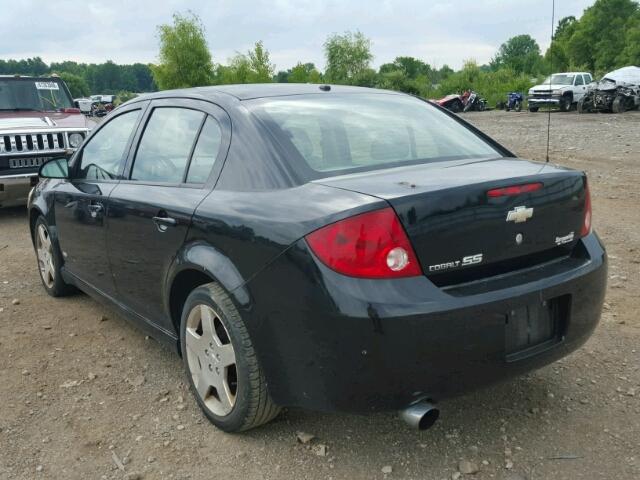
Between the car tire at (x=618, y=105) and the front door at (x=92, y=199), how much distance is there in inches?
1153

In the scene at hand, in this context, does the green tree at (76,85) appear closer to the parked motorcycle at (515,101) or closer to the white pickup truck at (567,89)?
the parked motorcycle at (515,101)

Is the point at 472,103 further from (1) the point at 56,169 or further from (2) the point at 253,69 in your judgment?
(1) the point at 56,169

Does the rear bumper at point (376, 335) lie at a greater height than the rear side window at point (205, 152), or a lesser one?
lesser

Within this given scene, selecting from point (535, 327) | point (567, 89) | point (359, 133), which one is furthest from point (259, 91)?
point (567, 89)

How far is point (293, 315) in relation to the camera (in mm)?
2396

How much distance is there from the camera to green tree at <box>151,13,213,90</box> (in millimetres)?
53344

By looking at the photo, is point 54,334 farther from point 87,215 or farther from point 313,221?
point 313,221

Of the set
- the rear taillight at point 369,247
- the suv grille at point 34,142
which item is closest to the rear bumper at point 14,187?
the suv grille at point 34,142

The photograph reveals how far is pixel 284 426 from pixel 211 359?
1.55 feet

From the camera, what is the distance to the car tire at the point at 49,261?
4758mm

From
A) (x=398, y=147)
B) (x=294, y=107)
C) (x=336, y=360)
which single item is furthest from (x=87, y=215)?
(x=336, y=360)

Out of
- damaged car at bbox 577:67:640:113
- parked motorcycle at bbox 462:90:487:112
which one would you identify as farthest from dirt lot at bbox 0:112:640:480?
parked motorcycle at bbox 462:90:487:112

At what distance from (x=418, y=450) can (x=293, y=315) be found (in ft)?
2.97

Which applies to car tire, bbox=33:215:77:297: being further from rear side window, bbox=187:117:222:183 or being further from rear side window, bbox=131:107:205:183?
rear side window, bbox=187:117:222:183
